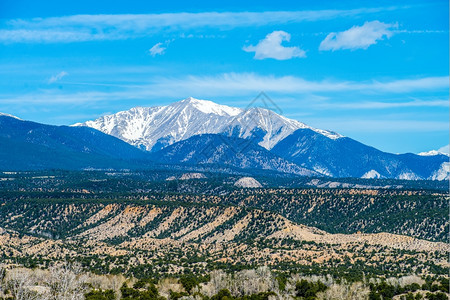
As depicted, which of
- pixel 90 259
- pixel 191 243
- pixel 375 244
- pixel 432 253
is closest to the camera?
pixel 90 259

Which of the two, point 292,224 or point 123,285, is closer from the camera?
point 123,285

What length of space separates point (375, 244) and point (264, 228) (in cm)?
3815

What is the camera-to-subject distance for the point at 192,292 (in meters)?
102

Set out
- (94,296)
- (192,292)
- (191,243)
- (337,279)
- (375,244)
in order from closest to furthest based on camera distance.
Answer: (94,296) < (192,292) < (337,279) < (375,244) < (191,243)

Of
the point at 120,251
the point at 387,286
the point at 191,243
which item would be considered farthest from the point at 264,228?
the point at 387,286

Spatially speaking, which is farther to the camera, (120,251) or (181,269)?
(120,251)

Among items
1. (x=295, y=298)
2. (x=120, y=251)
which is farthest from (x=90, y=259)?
(x=295, y=298)

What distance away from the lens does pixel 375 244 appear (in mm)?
169625

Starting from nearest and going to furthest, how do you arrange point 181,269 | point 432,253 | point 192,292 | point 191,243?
1. point 192,292
2. point 181,269
3. point 432,253
4. point 191,243

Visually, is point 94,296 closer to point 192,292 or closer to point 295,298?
point 192,292

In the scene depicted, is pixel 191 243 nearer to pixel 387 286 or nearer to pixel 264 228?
pixel 264 228

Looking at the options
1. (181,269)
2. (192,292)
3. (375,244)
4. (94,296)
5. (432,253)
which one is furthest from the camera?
(375,244)

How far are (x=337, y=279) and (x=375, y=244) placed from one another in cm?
5649

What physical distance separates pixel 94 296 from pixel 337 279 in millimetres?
44648
